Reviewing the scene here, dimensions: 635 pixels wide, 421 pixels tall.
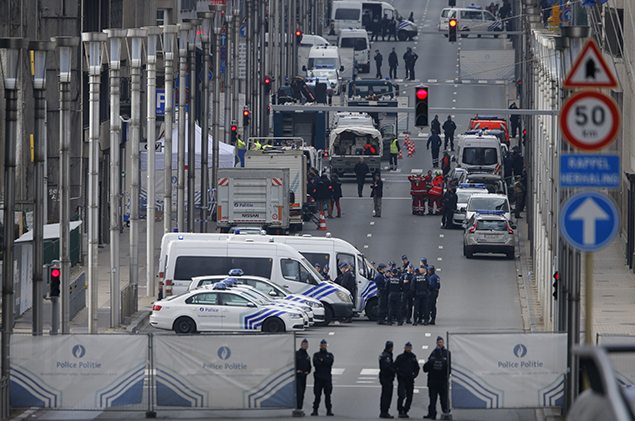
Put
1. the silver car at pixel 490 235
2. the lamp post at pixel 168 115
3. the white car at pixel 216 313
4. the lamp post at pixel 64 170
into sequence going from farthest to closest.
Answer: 1. the silver car at pixel 490 235
2. the lamp post at pixel 168 115
3. the white car at pixel 216 313
4. the lamp post at pixel 64 170

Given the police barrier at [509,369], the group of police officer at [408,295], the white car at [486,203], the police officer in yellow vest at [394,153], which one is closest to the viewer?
the police barrier at [509,369]

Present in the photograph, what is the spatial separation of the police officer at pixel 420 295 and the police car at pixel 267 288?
2.25 meters

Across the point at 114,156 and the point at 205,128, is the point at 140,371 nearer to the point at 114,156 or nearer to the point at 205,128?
the point at 114,156

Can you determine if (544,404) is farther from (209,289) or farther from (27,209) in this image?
(27,209)

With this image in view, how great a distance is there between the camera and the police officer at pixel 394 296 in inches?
1737

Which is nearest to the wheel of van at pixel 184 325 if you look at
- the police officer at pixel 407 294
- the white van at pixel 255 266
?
the white van at pixel 255 266

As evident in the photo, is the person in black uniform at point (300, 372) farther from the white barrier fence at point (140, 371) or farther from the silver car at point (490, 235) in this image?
the silver car at point (490, 235)

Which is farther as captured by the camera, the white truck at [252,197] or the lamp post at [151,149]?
the white truck at [252,197]

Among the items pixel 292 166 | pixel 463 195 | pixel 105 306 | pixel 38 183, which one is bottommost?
pixel 105 306

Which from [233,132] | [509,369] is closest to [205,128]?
[233,132]

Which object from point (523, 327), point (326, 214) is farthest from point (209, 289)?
point (326, 214)

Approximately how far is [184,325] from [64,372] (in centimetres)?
1187

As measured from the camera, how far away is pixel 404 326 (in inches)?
1736

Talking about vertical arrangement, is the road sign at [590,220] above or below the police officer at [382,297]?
above
